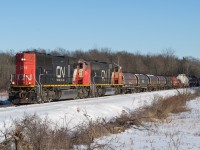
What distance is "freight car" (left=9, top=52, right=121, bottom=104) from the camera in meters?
24.3

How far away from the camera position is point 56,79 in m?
27.4

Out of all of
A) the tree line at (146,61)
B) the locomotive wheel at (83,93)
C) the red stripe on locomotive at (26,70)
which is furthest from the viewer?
the tree line at (146,61)

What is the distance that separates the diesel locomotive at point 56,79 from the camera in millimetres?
24391

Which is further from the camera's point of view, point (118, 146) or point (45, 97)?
point (45, 97)

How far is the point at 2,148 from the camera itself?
338 inches

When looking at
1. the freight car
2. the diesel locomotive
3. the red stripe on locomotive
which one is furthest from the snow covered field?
the red stripe on locomotive

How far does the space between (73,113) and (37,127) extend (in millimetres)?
7835

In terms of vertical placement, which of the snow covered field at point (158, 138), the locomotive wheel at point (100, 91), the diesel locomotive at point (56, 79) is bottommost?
the snow covered field at point (158, 138)

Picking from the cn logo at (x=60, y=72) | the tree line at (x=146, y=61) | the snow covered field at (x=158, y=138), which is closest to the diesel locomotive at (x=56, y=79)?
the cn logo at (x=60, y=72)

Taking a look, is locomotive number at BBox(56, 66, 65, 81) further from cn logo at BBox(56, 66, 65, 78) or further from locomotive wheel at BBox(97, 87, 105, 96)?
locomotive wheel at BBox(97, 87, 105, 96)

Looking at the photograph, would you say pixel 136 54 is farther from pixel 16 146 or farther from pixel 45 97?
pixel 16 146

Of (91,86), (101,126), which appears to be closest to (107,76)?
(91,86)

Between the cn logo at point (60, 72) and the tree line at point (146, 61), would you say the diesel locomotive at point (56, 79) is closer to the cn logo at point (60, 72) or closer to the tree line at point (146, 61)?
the cn logo at point (60, 72)

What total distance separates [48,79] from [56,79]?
3.79 feet
